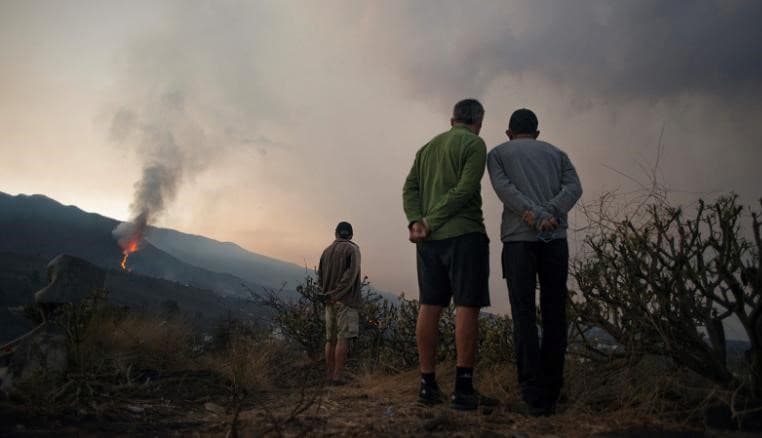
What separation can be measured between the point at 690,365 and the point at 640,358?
35cm

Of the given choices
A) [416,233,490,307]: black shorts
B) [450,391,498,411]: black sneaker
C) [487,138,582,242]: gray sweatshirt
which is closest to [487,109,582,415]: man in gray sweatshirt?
[487,138,582,242]: gray sweatshirt

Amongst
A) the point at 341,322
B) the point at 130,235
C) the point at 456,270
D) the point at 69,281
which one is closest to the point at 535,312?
the point at 456,270

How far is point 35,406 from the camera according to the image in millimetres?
3020

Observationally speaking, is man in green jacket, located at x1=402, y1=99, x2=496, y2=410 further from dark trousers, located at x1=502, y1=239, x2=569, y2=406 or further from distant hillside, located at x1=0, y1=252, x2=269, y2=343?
distant hillside, located at x1=0, y1=252, x2=269, y2=343

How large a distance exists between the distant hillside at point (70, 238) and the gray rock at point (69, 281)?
91452mm

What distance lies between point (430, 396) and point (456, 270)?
91 centimetres

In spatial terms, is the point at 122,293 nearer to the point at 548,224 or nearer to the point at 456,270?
the point at 456,270

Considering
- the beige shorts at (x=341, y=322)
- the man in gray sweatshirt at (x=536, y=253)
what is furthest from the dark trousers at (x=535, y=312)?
the beige shorts at (x=341, y=322)

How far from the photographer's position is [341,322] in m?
5.97

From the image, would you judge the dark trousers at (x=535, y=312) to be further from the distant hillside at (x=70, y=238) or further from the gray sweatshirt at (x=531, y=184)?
the distant hillside at (x=70, y=238)

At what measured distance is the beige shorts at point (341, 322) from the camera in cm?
589

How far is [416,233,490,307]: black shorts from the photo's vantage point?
3.02 metres

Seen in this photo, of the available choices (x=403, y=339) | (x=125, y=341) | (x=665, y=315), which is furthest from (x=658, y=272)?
(x=125, y=341)

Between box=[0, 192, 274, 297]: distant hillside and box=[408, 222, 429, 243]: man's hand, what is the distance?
94.9m
